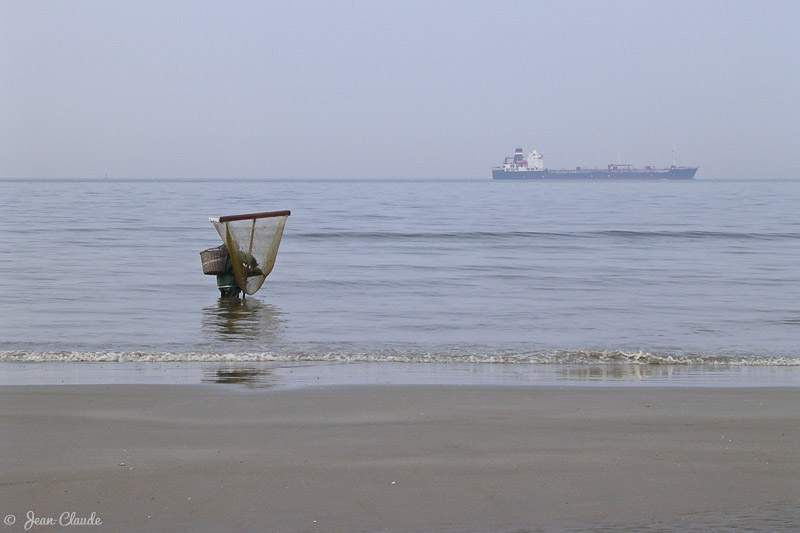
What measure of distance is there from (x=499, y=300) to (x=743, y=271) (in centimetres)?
805

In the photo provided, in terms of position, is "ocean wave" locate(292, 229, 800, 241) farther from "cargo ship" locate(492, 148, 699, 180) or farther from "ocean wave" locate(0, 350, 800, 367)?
"cargo ship" locate(492, 148, 699, 180)

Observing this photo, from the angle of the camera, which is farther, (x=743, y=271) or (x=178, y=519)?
(x=743, y=271)

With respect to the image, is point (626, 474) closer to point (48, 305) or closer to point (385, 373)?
point (385, 373)

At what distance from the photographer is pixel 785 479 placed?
15.8 ft

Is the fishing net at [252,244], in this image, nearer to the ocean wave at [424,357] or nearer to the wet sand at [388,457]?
the ocean wave at [424,357]

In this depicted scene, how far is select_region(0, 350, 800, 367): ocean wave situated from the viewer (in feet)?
29.3

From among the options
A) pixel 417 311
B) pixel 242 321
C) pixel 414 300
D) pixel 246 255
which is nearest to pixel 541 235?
pixel 414 300

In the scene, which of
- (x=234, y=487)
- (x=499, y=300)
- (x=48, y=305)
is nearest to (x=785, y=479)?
(x=234, y=487)

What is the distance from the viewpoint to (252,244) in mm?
13883

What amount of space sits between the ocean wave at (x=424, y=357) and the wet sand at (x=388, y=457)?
175cm

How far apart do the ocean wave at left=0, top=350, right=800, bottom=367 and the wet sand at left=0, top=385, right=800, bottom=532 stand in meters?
1.75

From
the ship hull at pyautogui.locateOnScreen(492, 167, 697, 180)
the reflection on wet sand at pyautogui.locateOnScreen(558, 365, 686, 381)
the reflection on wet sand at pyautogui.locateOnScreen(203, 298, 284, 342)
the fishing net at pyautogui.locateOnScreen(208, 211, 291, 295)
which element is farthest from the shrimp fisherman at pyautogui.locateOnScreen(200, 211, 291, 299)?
the ship hull at pyautogui.locateOnScreen(492, 167, 697, 180)

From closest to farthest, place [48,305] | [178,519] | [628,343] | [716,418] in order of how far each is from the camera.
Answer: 1. [178,519]
2. [716,418]
3. [628,343]
4. [48,305]

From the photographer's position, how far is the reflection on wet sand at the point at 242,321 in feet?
34.5
